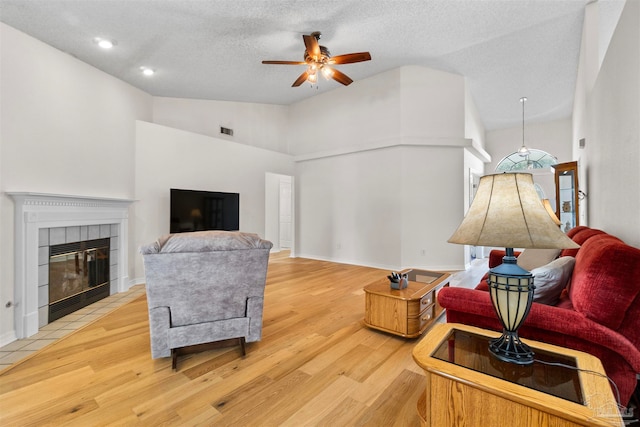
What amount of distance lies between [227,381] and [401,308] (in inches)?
59.4

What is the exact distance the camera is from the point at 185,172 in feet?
16.2

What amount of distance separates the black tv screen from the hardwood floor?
7.12 feet

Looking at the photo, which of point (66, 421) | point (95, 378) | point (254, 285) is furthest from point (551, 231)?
point (95, 378)

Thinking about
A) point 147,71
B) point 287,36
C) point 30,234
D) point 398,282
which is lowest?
point 398,282

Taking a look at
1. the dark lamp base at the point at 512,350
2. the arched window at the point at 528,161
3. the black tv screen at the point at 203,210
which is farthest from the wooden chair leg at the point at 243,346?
the arched window at the point at 528,161

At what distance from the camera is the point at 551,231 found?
1083 mm

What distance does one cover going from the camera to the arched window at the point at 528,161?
7607mm

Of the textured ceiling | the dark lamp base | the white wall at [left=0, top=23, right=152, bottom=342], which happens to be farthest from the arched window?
the white wall at [left=0, top=23, right=152, bottom=342]

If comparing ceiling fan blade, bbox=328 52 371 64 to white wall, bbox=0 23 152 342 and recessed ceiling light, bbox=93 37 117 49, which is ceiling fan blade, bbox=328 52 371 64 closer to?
recessed ceiling light, bbox=93 37 117 49

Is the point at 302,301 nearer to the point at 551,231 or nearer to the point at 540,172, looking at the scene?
the point at 551,231

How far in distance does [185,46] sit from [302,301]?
3.83 metres

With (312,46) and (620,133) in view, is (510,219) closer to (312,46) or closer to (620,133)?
(620,133)

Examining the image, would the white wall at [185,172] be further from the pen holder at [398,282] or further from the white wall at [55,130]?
the pen holder at [398,282]

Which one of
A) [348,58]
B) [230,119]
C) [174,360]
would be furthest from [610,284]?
[230,119]
